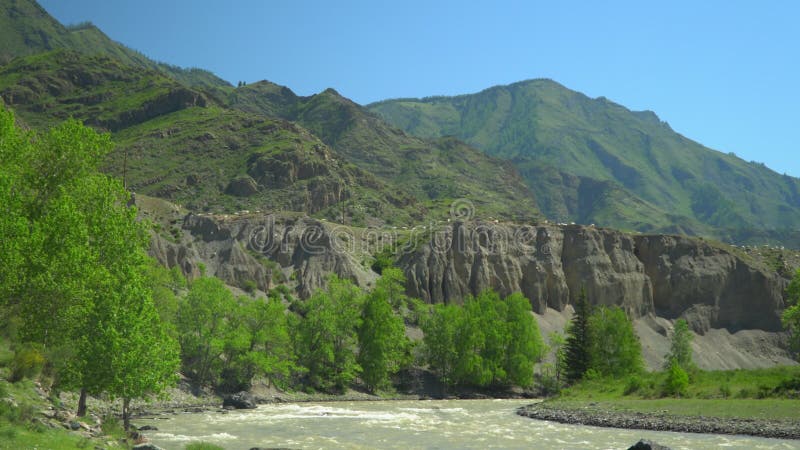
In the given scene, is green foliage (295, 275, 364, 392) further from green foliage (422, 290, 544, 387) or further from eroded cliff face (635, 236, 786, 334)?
eroded cliff face (635, 236, 786, 334)

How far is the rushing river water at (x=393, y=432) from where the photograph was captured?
3991cm

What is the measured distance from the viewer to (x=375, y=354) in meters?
79.6

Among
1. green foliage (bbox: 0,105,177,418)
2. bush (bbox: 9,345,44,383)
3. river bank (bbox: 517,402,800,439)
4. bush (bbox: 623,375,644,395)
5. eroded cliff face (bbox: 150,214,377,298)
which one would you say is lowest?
river bank (bbox: 517,402,800,439)

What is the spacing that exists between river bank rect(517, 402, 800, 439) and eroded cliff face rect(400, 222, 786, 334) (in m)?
53.2

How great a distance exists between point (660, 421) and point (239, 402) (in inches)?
1387

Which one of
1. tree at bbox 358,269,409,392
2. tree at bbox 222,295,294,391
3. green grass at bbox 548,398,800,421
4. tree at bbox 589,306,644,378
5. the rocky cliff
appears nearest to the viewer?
green grass at bbox 548,398,800,421

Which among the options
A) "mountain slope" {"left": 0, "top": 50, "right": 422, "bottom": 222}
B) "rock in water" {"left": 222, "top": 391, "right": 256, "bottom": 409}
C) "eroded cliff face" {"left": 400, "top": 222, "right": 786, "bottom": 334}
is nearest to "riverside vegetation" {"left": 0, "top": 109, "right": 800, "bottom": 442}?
"rock in water" {"left": 222, "top": 391, "right": 256, "bottom": 409}

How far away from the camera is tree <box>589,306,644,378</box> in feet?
273

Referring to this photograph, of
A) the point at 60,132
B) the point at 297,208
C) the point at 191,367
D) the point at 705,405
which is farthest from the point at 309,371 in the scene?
the point at 297,208

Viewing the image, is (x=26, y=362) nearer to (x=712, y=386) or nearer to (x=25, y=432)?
(x=25, y=432)

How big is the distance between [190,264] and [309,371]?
24.6 metres

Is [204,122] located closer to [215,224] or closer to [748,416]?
[215,224]

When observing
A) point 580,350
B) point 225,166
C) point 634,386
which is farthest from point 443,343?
point 225,166

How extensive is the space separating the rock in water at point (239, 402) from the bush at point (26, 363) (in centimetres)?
2971
